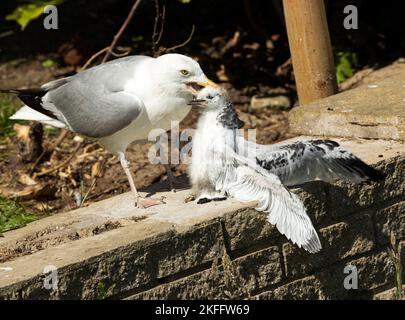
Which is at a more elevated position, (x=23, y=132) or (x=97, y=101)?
(x=97, y=101)

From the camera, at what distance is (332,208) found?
15.2 feet

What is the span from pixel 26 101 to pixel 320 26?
189 cm

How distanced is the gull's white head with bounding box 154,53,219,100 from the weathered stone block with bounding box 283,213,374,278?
98 centimetres

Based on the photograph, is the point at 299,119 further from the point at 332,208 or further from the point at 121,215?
the point at 121,215

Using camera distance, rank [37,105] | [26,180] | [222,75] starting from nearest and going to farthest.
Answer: [37,105], [26,180], [222,75]

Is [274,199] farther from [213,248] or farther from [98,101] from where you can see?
[98,101]

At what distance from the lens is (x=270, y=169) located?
14.2 ft

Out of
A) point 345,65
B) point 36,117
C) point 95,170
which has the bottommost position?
point 95,170

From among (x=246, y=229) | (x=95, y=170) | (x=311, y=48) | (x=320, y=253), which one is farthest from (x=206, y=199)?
(x=95, y=170)

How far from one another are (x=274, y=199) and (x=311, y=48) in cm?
176

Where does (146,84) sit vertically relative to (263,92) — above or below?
above

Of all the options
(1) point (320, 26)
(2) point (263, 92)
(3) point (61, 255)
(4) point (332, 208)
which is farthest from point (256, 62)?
(3) point (61, 255)

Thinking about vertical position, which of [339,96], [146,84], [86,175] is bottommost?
[86,175]

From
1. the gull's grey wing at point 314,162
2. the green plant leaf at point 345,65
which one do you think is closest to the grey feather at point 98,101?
the gull's grey wing at point 314,162
